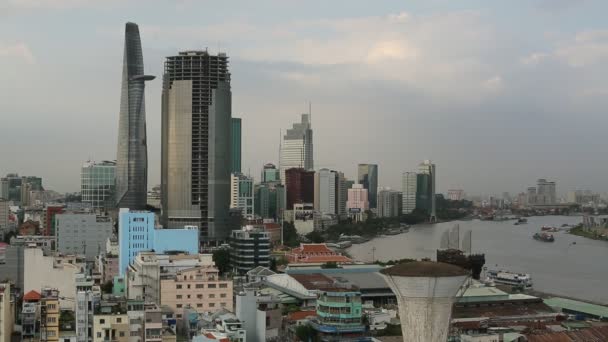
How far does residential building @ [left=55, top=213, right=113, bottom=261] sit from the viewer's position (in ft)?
48.3

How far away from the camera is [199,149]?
18250 mm

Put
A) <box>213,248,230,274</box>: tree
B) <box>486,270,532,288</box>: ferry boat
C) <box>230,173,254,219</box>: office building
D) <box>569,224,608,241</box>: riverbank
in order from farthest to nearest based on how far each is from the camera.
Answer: <box>569,224,608,241</box>: riverbank, <box>230,173,254,219</box>: office building, <box>213,248,230,274</box>: tree, <box>486,270,532,288</box>: ferry boat

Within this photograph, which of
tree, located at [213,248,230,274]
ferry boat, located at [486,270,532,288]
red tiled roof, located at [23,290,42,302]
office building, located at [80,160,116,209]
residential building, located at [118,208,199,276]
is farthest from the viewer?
office building, located at [80,160,116,209]

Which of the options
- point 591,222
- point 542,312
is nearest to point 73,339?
point 542,312

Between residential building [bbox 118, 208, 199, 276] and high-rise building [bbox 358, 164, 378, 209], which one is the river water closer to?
residential building [bbox 118, 208, 199, 276]

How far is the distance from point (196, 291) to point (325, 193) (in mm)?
26817

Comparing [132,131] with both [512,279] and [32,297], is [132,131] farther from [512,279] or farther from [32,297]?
[32,297]

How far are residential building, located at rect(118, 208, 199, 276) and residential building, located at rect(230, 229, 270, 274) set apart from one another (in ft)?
4.65

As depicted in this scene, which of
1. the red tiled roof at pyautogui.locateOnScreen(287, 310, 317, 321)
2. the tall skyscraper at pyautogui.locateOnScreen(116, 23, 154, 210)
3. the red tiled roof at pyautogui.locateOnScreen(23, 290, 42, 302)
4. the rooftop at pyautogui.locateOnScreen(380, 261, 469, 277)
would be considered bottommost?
the red tiled roof at pyautogui.locateOnScreen(287, 310, 317, 321)

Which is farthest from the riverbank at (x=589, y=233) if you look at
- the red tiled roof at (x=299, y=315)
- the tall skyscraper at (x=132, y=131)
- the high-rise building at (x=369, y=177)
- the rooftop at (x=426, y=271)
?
the rooftop at (x=426, y=271)

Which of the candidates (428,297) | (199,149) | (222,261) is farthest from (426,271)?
(199,149)

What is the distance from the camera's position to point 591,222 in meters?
33.0

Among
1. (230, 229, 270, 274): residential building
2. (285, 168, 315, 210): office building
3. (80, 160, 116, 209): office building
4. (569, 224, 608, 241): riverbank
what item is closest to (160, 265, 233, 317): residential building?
(230, 229, 270, 274): residential building

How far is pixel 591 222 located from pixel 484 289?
79.0 feet
